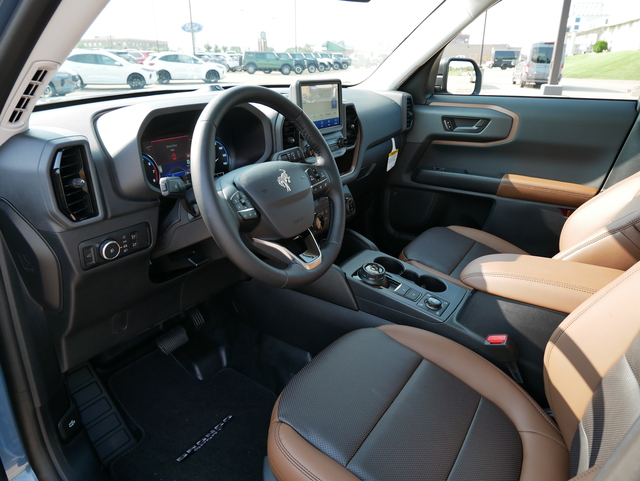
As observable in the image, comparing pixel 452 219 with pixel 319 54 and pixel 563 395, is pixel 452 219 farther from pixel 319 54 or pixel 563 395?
pixel 563 395

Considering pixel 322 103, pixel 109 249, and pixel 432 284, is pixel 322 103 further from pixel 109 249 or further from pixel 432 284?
pixel 109 249

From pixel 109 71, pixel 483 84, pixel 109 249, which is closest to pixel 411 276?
pixel 109 249

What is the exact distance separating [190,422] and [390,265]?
101 cm

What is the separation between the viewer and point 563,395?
101 centimetres

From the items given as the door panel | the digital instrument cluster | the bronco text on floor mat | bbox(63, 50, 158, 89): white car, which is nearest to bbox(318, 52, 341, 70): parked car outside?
the door panel

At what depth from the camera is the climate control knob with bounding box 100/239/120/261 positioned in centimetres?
124

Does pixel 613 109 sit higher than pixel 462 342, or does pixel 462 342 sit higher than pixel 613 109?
pixel 613 109

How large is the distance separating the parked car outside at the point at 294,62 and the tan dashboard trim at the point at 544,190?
1.25 metres

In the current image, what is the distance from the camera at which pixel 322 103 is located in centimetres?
203

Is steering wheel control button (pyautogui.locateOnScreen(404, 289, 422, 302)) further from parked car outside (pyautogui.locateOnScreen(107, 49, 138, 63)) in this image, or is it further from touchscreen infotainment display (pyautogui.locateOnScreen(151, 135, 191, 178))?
parked car outside (pyautogui.locateOnScreen(107, 49, 138, 63))

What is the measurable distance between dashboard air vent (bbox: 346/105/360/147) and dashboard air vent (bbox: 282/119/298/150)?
0.53 m

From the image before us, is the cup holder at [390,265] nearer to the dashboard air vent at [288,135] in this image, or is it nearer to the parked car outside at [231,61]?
the dashboard air vent at [288,135]

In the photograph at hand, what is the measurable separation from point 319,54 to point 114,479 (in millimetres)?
2008

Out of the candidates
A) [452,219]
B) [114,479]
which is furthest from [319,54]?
[114,479]
